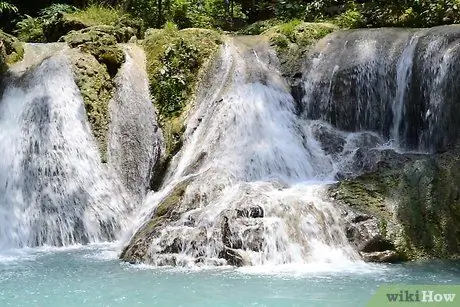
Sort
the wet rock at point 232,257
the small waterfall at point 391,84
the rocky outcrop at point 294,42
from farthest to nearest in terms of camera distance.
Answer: the rocky outcrop at point 294,42
the small waterfall at point 391,84
the wet rock at point 232,257

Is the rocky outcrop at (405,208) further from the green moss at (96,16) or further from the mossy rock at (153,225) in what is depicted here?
the green moss at (96,16)

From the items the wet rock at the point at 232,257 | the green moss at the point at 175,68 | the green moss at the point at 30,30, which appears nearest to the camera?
the wet rock at the point at 232,257

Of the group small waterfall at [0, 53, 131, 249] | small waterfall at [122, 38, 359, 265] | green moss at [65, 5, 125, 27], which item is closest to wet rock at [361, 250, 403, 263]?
small waterfall at [122, 38, 359, 265]

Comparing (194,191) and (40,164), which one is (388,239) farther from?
(40,164)

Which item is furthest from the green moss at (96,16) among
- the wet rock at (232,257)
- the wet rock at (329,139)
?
the wet rock at (232,257)

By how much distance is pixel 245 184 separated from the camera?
28.6 feet

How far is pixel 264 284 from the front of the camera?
6398mm

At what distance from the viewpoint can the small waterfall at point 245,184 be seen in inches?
296

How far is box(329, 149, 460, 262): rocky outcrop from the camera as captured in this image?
775 cm

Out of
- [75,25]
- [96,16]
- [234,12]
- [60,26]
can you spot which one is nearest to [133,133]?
[75,25]

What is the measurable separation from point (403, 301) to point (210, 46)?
7.90 m

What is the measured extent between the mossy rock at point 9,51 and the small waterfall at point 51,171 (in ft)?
1.77

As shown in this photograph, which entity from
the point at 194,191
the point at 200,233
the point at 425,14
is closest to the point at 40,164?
the point at 194,191

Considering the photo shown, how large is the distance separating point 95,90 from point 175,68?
1618 mm
